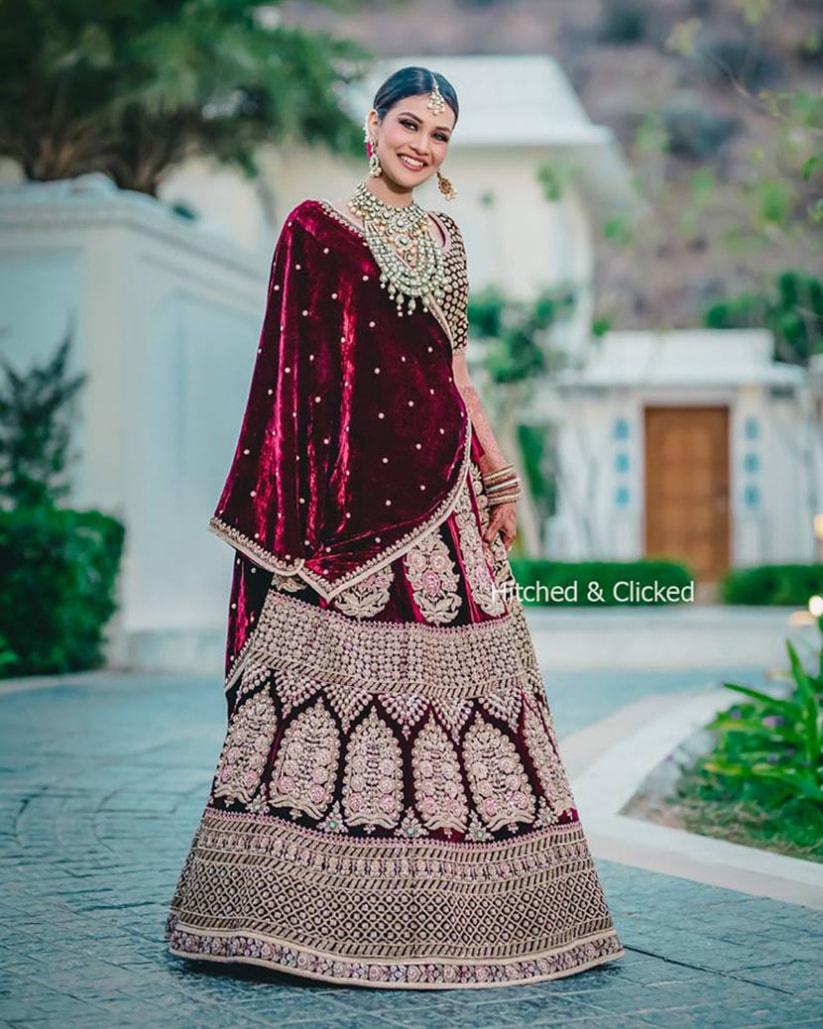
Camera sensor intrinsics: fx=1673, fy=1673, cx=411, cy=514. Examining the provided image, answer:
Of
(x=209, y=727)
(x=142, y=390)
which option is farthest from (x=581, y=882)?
(x=142, y=390)

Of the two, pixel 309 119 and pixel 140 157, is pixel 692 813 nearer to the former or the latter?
pixel 140 157

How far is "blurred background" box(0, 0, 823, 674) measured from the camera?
10609mm

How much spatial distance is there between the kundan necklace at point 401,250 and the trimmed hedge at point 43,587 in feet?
20.9

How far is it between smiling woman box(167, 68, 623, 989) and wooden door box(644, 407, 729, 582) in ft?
54.9

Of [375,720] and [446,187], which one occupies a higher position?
[446,187]

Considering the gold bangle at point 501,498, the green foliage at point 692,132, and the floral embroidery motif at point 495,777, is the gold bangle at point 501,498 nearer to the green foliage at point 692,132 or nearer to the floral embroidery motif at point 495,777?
the floral embroidery motif at point 495,777

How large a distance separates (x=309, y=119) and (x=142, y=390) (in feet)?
17.0

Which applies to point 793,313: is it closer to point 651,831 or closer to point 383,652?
point 651,831

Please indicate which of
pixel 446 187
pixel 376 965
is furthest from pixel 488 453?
pixel 376 965

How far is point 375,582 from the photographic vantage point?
3.42 metres

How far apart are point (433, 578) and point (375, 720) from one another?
0.33m

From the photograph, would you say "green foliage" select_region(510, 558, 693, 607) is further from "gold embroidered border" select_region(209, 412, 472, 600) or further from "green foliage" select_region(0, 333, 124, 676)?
"gold embroidered border" select_region(209, 412, 472, 600)

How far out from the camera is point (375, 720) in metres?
3.33

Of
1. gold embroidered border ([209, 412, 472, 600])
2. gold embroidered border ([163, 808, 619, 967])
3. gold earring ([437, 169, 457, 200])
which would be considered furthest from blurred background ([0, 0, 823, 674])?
gold embroidered border ([163, 808, 619, 967])
